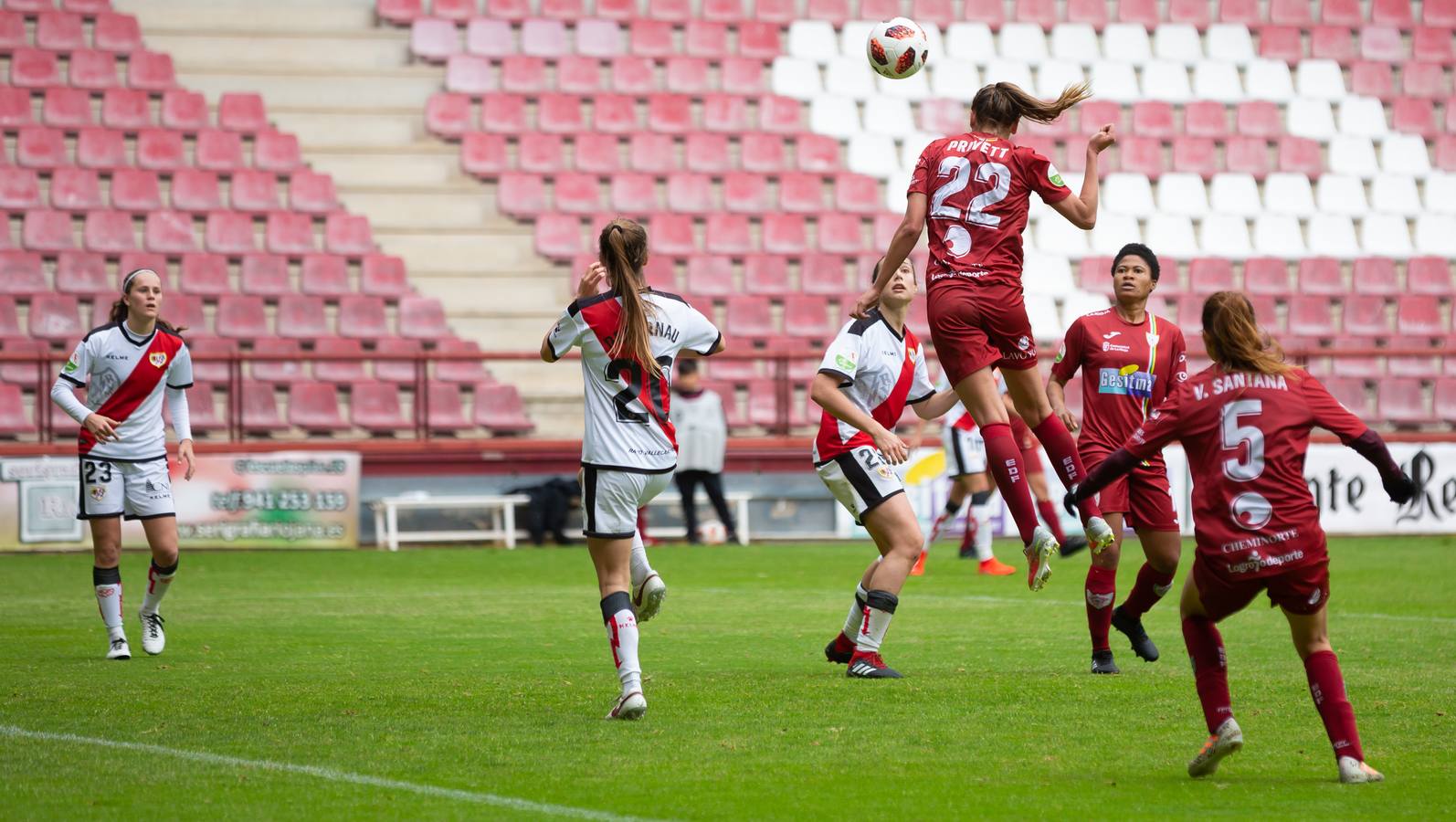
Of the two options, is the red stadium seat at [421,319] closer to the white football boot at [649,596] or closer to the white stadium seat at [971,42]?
the white stadium seat at [971,42]

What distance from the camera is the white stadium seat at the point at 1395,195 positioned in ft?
82.7

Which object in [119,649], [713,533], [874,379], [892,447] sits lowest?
[713,533]

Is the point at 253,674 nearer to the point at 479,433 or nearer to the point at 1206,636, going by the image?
the point at 1206,636

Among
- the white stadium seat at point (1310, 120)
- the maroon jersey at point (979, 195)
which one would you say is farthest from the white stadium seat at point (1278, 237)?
the maroon jersey at point (979, 195)

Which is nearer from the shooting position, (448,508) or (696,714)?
(696,714)

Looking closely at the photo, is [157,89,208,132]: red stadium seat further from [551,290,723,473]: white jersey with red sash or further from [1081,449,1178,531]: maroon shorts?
[551,290,723,473]: white jersey with red sash

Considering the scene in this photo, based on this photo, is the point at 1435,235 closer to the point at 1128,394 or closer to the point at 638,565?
the point at 1128,394

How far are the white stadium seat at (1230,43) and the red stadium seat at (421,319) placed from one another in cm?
1281

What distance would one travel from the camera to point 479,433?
68.4 ft

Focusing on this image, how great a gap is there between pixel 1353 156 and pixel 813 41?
835cm

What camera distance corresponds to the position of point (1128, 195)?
24.8 metres

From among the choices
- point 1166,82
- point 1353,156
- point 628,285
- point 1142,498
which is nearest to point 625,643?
point 628,285

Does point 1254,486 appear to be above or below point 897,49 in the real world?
below

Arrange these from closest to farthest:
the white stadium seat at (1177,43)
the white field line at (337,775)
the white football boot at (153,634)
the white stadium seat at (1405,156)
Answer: the white field line at (337,775) < the white football boot at (153,634) < the white stadium seat at (1405,156) < the white stadium seat at (1177,43)
